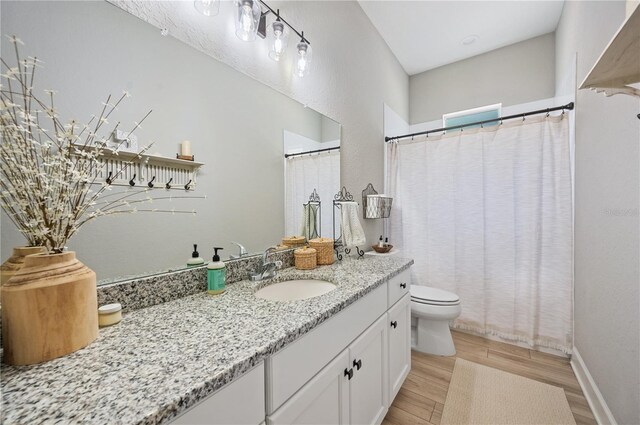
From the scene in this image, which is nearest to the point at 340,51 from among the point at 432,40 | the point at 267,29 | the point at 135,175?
the point at 267,29

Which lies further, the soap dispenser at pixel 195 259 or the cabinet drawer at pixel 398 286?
the cabinet drawer at pixel 398 286

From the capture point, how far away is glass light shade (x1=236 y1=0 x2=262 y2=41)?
→ 111 cm

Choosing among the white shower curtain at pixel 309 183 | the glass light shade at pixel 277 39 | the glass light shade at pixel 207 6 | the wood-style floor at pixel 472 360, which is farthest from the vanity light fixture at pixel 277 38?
the wood-style floor at pixel 472 360

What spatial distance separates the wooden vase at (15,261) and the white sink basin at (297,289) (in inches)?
29.1

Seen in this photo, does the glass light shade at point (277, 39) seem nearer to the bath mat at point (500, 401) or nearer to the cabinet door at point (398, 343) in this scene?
the cabinet door at point (398, 343)

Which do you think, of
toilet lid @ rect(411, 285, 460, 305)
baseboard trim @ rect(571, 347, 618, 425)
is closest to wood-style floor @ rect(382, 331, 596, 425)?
baseboard trim @ rect(571, 347, 618, 425)

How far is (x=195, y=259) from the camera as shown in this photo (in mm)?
991

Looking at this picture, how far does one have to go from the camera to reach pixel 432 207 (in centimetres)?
251

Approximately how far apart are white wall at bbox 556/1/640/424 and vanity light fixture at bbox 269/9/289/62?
4.95ft

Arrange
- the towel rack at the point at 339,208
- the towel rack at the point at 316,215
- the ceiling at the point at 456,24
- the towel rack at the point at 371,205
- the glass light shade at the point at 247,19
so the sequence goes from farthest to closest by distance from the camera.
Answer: the towel rack at the point at 371,205 → the ceiling at the point at 456,24 → the towel rack at the point at 339,208 → the towel rack at the point at 316,215 → the glass light shade at the point at 247,19

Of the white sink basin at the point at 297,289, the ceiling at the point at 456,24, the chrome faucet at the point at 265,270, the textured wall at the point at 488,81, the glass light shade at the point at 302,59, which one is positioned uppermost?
the ceiling at the point at 456,24

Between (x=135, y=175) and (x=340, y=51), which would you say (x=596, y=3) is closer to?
(x=340, y=51)

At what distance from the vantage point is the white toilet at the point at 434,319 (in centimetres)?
196

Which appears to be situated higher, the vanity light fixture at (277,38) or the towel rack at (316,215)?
the vanity light fixture at (277,38)
